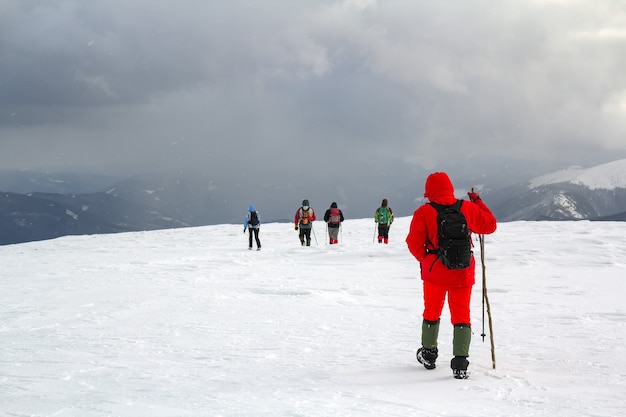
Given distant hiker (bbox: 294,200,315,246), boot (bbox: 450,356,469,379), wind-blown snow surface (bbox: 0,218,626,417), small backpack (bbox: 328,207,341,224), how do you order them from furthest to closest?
small backpack (bbox: 328,207,341,224) < distant hiker (bbox: 294,200,315,246) < boot (bbox: 450,356,469,379) < wind-blown snow surface (bbox: 0,218,626,417)

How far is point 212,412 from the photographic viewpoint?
457cm

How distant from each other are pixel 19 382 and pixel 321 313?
5.22 meters

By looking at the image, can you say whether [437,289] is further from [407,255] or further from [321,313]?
[407,255]

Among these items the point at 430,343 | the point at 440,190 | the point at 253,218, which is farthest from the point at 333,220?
the point at 440,190

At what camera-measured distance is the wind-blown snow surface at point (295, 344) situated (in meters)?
4.86

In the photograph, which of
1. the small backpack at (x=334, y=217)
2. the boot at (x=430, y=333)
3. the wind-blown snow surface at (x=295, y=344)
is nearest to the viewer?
A: the wind-blown snow surface at (x=295, y=344)

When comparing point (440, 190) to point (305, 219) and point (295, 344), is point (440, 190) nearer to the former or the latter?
point (295, 344)

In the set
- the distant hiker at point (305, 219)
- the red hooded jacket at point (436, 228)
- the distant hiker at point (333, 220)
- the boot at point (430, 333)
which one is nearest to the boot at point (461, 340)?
the boot at point (430, 333)

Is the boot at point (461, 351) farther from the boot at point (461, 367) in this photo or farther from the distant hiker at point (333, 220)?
the distant hiker at point (333, 220)

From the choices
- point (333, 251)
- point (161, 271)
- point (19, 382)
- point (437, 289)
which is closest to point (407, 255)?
point (333, 251)

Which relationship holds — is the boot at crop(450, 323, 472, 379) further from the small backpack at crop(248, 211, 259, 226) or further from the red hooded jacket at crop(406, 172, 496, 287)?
the small backpack at crop(248, 211, 259, 226)

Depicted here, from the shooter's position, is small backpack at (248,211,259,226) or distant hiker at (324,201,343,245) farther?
distant hiker at (324,201,343,245)

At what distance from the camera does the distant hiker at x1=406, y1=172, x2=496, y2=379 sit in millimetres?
5672

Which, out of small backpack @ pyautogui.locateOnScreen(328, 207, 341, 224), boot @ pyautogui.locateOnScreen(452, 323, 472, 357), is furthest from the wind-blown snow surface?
small backpack @ pyautogui.locateOnScreen(328, 207, 341, 224)
